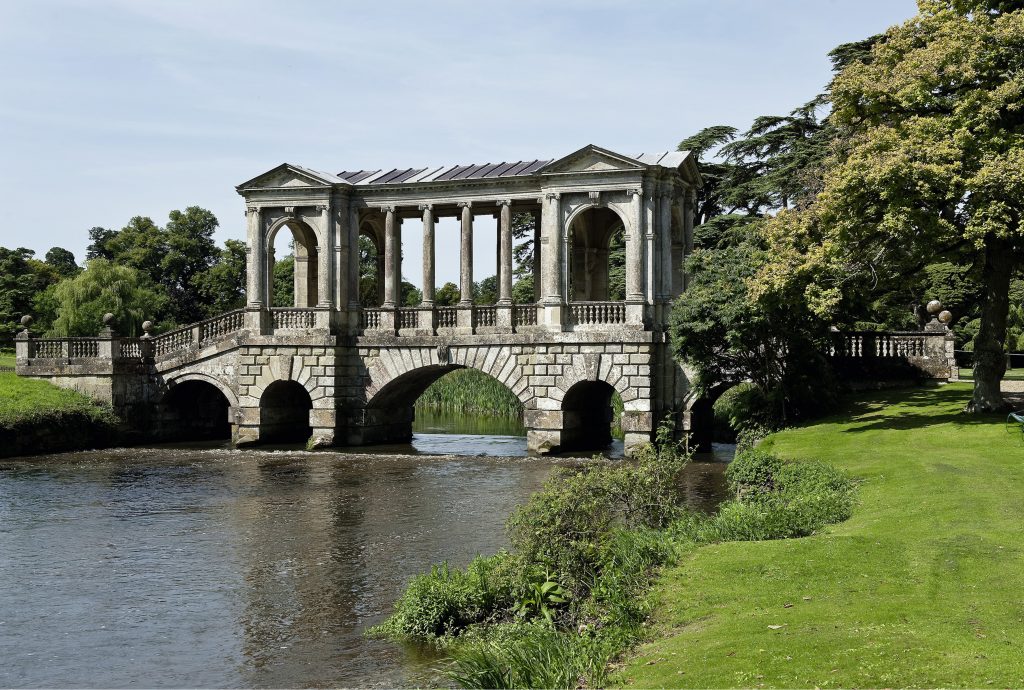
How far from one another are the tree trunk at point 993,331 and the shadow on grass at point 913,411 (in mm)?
684

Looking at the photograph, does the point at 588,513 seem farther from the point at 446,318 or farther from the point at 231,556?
the point at 446,318

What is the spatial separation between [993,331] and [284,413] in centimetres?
2739

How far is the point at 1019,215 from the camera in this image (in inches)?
949

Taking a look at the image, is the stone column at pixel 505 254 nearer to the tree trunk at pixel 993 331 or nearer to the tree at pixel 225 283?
the tree trunk at pixel 993 331

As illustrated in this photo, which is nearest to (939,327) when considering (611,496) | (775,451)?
(775,451)

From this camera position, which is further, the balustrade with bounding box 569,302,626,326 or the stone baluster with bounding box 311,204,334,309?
the stone baluster with bounding box 311,204,334,309

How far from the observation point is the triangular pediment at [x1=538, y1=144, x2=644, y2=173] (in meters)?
36.2

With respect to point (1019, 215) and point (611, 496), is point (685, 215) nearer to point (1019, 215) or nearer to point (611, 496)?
point (1019, 215)

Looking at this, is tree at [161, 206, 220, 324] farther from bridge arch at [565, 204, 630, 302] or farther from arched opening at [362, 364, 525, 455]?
bridge arch at [565, 204, 630, 302]

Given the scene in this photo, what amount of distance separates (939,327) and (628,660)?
27559 millimetres

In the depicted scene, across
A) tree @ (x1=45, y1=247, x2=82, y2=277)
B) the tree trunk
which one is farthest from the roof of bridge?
tree @ (x1=45, y1=247, x2=82, y2=277)

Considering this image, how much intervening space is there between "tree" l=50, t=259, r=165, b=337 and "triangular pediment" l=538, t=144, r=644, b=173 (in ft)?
132

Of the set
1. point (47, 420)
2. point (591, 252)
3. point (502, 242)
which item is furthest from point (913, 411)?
point (47, 420)

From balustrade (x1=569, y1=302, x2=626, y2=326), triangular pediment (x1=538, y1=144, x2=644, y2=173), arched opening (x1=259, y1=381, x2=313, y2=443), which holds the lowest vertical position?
arched opening (x1=259, y1=381, x2=313, y2=443)
